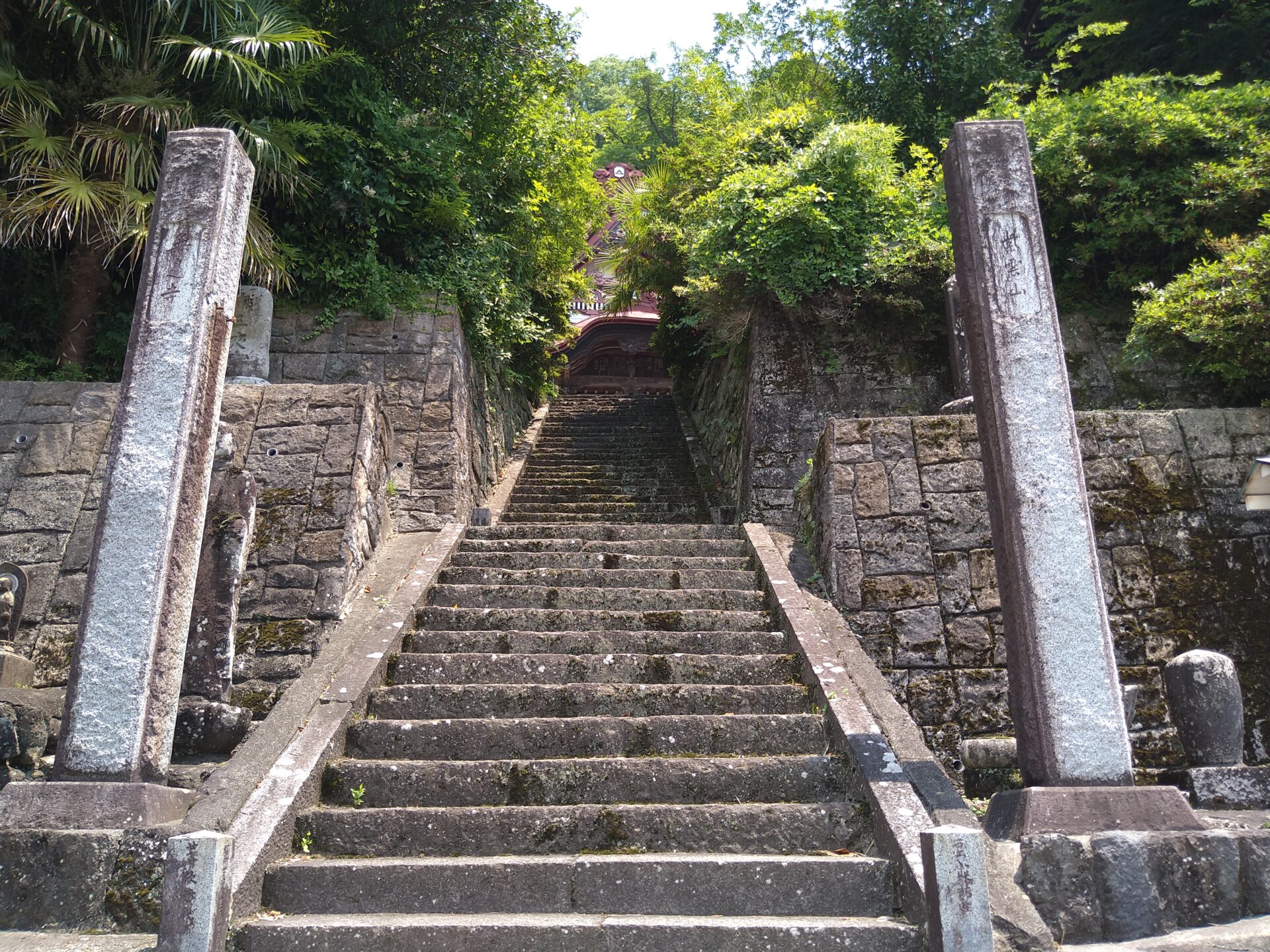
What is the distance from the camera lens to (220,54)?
772 centimetres

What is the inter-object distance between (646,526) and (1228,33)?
992 cm

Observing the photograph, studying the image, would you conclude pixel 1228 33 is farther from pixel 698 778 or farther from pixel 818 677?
pixel 698 778

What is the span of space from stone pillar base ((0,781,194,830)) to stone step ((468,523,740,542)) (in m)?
3.86

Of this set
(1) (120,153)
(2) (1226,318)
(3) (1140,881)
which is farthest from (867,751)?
(1) (120,153)

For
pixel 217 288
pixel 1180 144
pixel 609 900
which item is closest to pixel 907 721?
pixel 609 900

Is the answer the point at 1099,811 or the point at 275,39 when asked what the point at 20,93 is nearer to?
the point at 275,39

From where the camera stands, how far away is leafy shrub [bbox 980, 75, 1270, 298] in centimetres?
909

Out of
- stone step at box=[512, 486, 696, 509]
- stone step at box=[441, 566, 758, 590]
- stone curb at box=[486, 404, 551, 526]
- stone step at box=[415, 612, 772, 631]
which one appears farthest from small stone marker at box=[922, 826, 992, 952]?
stone step at box=[512, 486, 696, 509]

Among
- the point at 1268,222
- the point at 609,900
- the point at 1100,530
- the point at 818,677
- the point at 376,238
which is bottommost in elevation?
the point at 609,900

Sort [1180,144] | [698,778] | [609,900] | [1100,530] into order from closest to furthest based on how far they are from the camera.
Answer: [609,900]
[698,778]
[1100,530]
[1180,144]

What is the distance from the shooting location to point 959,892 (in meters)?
A: 2.92

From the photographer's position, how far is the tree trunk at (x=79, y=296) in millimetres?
8258

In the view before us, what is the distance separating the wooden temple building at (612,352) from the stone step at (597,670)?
13.3 meters

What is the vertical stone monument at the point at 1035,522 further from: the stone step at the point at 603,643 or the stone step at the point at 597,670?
the stone step at the point at 603,643
